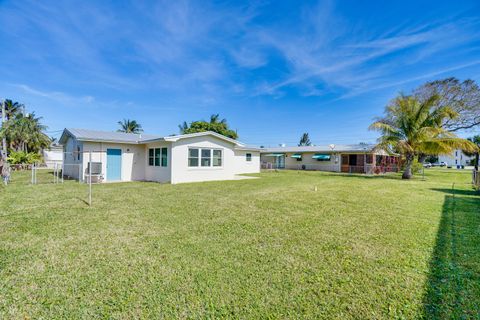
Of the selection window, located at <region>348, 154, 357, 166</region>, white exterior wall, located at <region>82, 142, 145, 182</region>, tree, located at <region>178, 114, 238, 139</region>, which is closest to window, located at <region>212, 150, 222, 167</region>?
white exterior wall, located at <region>82, 142, 145, 182</region>

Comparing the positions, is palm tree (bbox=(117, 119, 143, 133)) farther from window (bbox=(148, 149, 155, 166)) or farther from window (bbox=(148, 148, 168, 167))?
window (bbox=(148, 148, 168, 167))

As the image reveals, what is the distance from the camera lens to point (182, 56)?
15234 millimetres

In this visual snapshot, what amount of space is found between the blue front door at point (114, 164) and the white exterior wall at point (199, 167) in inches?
163

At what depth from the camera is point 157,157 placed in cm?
1466

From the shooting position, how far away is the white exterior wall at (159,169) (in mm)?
13413

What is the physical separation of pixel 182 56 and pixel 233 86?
9128mm

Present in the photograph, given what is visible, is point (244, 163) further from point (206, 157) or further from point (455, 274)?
point (455, 274)

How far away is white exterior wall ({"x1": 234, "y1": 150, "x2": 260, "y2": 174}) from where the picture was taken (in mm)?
24297

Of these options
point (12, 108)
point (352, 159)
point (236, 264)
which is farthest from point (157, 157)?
point (12, 108)

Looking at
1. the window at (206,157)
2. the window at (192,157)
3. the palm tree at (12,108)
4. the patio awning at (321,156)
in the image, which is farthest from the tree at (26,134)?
the patio awning at (321,156)

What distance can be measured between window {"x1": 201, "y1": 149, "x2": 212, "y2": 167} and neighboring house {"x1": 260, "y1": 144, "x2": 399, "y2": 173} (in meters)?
17.3

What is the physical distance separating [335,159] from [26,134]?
141ft

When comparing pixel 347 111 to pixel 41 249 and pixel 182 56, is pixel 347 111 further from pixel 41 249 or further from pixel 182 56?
pixel 41 249

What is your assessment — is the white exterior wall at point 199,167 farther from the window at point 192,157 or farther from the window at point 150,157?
the window at point 150,157
